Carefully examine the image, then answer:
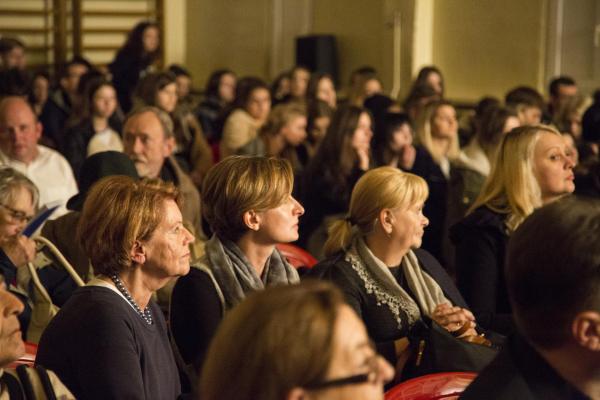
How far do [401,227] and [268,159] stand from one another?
Result: 20.1 inches

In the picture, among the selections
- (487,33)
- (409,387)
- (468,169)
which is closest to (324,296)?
(409,387)

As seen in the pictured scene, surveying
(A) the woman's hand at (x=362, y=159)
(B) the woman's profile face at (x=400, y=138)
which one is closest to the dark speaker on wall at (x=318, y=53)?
(B) the woman's profile face at (x=400, y=138)

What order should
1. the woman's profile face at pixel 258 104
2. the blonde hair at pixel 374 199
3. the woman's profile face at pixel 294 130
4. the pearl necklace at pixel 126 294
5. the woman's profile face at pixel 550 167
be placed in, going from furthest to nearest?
the woman's profile face at pixel 258 104
the woman's profile face at pixel 294 130
the woman's profile face at pixel 550 167
the blonde hair at pixel 374 199
the pearl necklace at pixel 126 294

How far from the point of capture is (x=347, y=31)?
11578mm

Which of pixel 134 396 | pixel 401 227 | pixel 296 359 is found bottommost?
pixel 134 396

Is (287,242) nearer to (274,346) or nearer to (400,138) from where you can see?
(274,346)

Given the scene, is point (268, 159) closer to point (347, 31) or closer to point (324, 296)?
point (324, 296)

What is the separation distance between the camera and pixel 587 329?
69.1 inches

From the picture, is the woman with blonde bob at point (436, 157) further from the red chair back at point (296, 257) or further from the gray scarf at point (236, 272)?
the gray scarf at point (236, 272)

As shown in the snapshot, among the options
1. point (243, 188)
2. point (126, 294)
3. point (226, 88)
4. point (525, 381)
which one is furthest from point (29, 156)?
point (226, 88)

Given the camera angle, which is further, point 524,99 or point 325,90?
point 325,90

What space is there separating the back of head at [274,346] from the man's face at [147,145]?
3.74 m

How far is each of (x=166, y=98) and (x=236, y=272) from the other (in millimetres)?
4573

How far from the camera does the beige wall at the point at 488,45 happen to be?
9.72 metres
